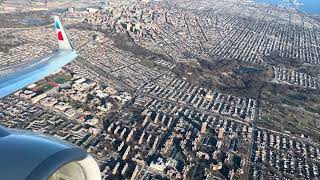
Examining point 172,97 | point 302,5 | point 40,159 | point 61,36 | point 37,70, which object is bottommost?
point 172,97

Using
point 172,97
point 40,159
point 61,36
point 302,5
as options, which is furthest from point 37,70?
point 302,5

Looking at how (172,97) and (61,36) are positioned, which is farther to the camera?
(172,97)

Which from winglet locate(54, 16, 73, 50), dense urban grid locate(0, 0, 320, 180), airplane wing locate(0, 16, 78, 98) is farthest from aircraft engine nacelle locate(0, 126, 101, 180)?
dense urban grid locate(0, 0, 320, 180)

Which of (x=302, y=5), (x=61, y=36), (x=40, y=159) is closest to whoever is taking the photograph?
(x=40, y=159)

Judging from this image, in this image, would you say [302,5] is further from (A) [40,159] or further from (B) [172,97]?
(A) [40,159]

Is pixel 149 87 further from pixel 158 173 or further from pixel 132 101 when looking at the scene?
pixel 158 173
